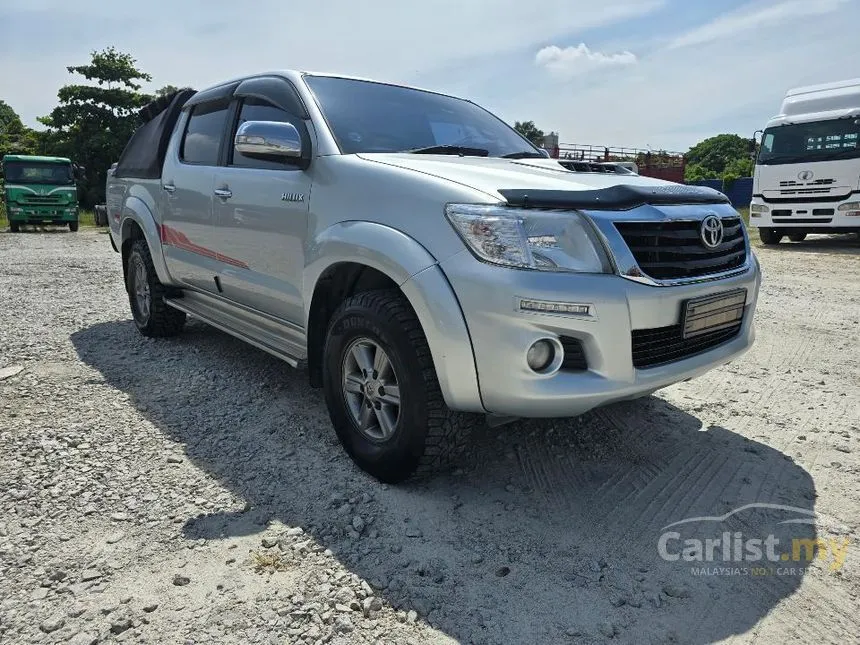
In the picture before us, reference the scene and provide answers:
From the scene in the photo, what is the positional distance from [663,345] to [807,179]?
474 inches

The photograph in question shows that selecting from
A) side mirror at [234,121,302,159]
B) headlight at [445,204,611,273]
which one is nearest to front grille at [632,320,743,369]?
headlight at [445,204,611,273]

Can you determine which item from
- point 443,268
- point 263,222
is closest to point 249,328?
point 263,222

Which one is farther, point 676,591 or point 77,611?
point 676,591

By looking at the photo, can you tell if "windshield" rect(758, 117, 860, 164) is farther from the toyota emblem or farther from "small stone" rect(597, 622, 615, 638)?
"small stone" rect(597, 622, 615, 638)

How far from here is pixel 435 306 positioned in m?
2.31

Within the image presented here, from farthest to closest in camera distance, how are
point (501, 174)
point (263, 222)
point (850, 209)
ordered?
1. point (850, 209)
2. point (263, 222)
3. point (501, 174)

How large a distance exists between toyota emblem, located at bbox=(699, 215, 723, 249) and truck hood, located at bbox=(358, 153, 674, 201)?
28 cm

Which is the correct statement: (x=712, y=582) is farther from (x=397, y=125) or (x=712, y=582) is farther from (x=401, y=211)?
(x=397, y=125)

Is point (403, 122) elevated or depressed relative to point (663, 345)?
elevated

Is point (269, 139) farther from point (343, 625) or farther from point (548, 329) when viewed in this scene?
point (343, 625)

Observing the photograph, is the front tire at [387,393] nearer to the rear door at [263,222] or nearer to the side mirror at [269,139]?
the rear door at [263,222]

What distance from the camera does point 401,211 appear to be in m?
2.50

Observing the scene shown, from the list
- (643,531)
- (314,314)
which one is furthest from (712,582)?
(314,314)

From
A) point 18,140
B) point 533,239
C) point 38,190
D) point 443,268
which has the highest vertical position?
point 18,140
